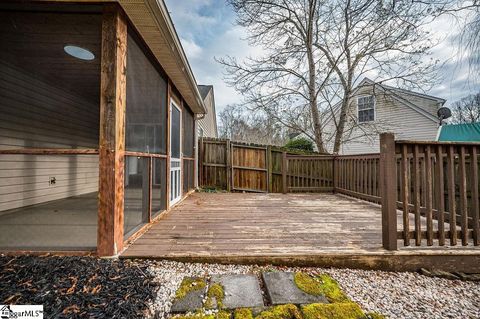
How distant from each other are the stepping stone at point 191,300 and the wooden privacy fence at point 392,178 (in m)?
1.79

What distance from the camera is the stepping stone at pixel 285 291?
145cm

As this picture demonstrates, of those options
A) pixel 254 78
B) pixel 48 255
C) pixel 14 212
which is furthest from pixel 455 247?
pixel 254 78

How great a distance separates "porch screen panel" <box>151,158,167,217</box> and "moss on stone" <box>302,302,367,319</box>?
2.38 meters

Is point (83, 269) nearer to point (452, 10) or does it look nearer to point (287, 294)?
point (287, 294)

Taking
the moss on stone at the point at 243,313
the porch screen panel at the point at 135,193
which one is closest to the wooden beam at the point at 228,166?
the porch screen panel at the point at 135,193

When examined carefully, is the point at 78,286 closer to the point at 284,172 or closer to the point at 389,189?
the point at 389,189

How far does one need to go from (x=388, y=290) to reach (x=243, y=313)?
1.19m

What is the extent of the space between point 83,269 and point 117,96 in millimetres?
1479

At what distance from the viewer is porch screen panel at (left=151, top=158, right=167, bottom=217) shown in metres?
3.08

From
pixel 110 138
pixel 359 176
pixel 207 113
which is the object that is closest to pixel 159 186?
pixel 110 138

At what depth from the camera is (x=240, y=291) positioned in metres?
1.54

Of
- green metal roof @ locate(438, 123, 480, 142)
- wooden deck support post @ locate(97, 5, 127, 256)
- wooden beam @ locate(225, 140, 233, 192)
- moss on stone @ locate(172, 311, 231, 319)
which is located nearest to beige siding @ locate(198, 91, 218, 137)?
wooden beam @ locate(225, 140, 233, 192)

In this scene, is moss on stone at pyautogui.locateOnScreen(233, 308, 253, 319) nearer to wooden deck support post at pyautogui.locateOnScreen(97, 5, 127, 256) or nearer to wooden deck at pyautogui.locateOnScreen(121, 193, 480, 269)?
wooden deck at pyautogui.locateOnScreen(121, 193, 480, 269)

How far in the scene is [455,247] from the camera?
6.92 ft
